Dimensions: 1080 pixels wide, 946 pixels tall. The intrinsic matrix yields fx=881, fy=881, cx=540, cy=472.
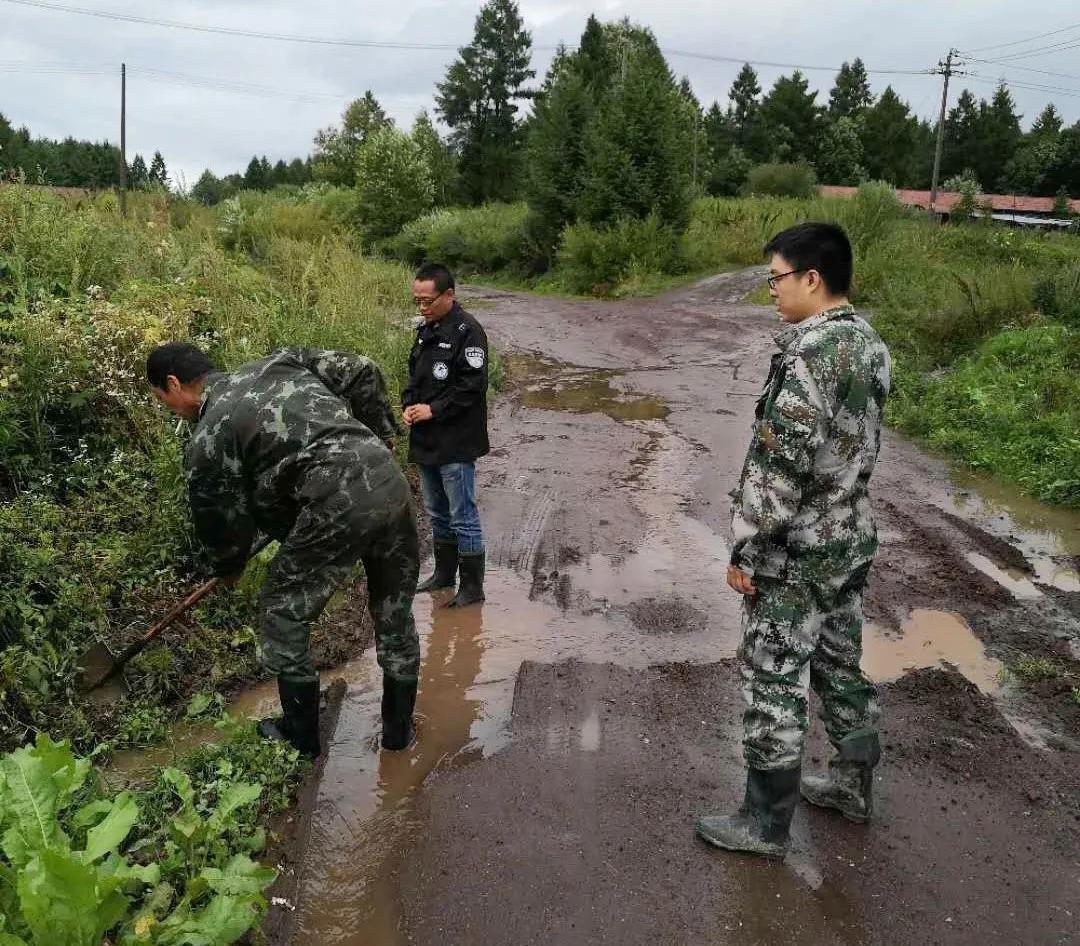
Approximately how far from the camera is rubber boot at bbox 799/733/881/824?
3074 mm

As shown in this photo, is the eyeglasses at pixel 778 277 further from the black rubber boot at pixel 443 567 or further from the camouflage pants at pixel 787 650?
the black rubber boot at pixel 443 567

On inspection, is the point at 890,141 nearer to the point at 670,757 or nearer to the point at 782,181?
the point at 782,181

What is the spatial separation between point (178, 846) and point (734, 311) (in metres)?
14.7

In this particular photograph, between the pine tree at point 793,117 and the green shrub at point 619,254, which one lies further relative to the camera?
the pine tree at point 793,117

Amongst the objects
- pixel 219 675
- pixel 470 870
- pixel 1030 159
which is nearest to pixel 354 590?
pixel 219 675

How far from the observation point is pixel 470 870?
2.94 meters

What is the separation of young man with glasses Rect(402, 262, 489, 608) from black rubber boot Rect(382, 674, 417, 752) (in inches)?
54.1

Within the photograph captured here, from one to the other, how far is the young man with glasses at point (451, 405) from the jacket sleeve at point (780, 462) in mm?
2304

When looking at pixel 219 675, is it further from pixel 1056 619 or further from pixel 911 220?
pixel 911 220

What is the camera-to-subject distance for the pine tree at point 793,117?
54750 mm

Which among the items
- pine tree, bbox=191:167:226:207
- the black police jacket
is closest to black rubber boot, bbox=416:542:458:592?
the black police jacket

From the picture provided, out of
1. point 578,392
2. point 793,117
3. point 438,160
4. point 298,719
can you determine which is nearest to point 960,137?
point 793,117

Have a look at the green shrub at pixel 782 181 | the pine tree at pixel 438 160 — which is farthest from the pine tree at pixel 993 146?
the pine tree at pixel 438 160

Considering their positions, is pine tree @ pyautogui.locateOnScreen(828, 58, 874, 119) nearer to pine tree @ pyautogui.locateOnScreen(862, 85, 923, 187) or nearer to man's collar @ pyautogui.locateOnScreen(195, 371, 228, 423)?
pine tree @ pyautogui.locateOnScreen(862, 85, 923, 187)
